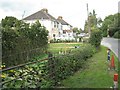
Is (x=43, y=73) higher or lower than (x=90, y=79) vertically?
higher

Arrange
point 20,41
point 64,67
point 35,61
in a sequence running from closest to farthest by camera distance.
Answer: point 35,61 → point 64,67 → point 20,41

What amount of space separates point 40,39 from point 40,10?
34.6 metres

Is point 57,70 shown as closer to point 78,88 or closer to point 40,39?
point 78,88

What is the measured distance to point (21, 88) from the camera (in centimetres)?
557

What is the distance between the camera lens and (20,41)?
1585cm

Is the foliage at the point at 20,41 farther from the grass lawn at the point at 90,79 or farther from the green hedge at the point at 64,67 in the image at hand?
the grass lawn at the point at 90,79

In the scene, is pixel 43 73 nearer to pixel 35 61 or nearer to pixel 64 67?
pixel 35 61

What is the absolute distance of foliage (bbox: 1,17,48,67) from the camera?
13172 millimetres

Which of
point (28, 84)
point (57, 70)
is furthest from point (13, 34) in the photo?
point (28, 84)

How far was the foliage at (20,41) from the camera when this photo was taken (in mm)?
13172

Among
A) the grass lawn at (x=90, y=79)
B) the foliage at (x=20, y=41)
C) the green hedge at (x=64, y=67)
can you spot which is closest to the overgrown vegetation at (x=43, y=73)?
the green hedge at (x=64, y=67)

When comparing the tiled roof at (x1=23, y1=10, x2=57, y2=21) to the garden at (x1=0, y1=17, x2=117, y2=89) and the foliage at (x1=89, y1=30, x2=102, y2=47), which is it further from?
the garden at (x1=0, y1=17, x2=117, y2=89)

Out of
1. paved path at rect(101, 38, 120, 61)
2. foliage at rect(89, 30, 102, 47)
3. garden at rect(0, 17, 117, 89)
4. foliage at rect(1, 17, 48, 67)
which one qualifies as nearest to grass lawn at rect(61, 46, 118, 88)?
garden at rect(0, 17, 117, 89)

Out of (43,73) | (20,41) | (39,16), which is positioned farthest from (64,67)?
(39,16)
